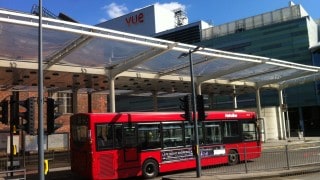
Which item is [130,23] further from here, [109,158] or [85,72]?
[109,158]

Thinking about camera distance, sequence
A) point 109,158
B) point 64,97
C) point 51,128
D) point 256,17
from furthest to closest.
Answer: point 256,17
point 64,97
point 109,158
point 51,128

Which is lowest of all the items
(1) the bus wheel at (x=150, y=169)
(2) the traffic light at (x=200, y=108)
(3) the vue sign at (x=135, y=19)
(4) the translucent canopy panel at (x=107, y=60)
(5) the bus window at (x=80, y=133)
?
(1) the bus wheel at (x=150, y=169)

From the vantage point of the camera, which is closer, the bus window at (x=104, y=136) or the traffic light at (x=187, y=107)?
the bus window at (x=104, y=136)

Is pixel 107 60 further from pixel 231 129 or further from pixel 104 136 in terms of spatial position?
pixel 104 136

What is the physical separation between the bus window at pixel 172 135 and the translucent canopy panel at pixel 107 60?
10.3 feet

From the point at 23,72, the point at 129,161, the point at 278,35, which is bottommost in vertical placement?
the point at 129,161

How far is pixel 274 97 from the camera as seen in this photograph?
257 ft

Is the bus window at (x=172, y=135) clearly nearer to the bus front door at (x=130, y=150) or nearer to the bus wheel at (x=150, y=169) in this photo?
the bus wheel at (x=150, y=169)

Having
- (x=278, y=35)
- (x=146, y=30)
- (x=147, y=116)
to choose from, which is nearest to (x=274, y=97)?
(x=278, y=35)

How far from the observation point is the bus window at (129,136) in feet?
59.9

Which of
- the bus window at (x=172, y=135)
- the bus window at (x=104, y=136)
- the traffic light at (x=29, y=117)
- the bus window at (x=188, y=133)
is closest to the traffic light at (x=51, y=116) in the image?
the traffic light at (x=29, y=117)

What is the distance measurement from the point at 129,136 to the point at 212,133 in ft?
15.7

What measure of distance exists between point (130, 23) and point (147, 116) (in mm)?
99935

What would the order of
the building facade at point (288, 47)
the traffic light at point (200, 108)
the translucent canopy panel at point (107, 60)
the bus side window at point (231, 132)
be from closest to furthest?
the traffic light at point (200, 108) < the translucent canopy panel at point (107, 60) < the bus side window at point (231, 132) < the building facade at point (288, 47)
